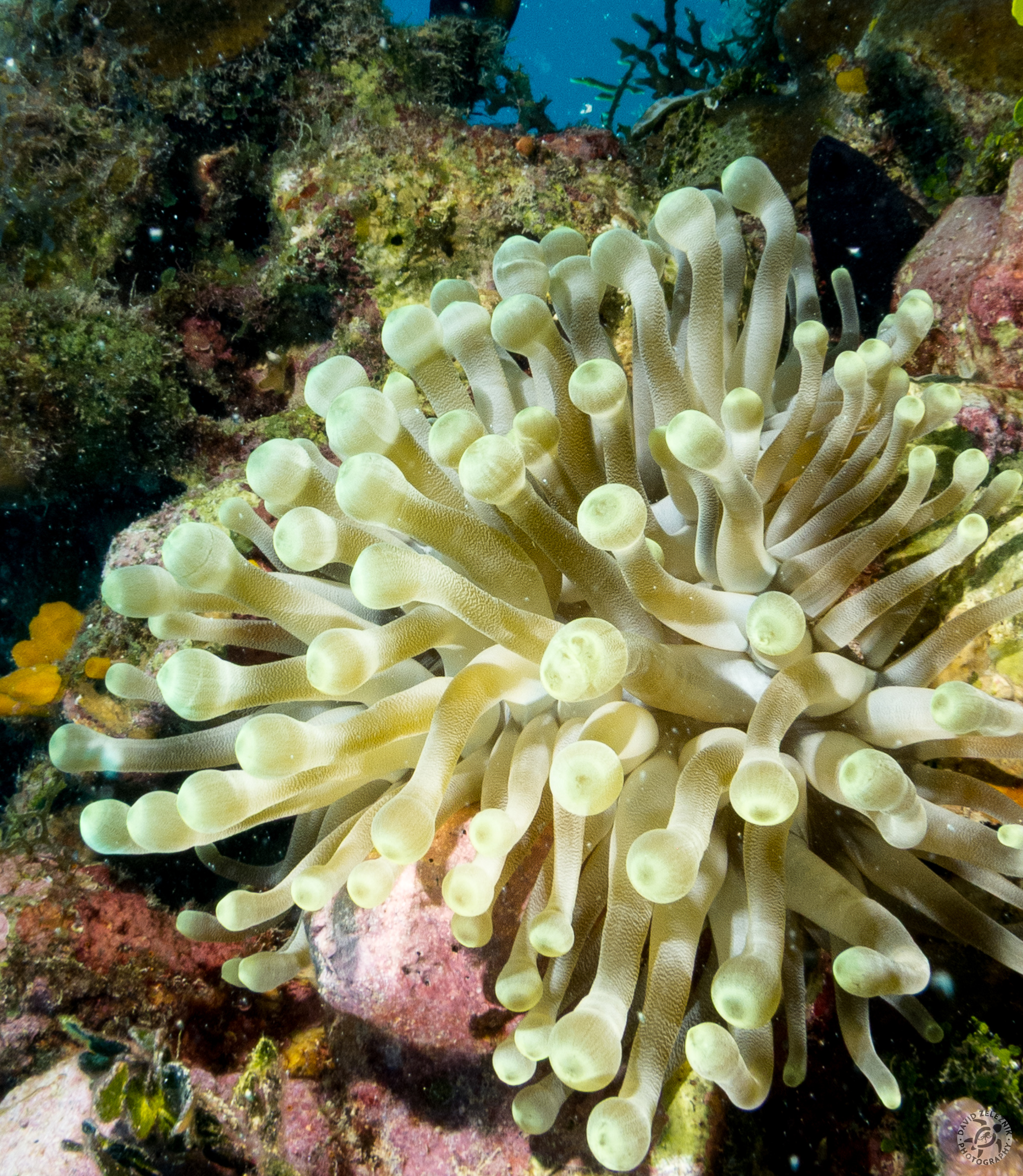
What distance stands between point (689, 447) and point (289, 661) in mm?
807

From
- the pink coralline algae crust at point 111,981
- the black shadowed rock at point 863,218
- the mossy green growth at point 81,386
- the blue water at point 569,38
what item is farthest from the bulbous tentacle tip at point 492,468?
the blue water at point 569,38

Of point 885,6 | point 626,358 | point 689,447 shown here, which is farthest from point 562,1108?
point 885,6

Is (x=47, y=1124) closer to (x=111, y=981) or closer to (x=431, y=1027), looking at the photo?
(x=111, y=981)

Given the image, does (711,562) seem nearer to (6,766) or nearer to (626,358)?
(626,358)

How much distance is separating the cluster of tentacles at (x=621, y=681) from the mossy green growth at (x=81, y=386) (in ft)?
9.17

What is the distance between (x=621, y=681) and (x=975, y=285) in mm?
1950

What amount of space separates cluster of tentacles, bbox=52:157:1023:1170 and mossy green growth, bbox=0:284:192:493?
2.80 meters

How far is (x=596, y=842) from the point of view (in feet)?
4.64

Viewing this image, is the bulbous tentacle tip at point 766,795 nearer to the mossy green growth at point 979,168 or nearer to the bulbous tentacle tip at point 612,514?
the bulbous tentacle tip at point 612,514

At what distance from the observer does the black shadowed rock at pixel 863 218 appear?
2.78 meters

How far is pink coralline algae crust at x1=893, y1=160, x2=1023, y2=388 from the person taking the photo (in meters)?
2.10

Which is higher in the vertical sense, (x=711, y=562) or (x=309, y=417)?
(x=711, y=562)

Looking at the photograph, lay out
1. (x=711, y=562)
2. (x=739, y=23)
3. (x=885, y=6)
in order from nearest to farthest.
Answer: (x=711, y=562) < (x=885, y=6) < (x=739, y=23)

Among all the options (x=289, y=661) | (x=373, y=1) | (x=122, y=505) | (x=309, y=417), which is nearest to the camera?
(x=289, y=661)
